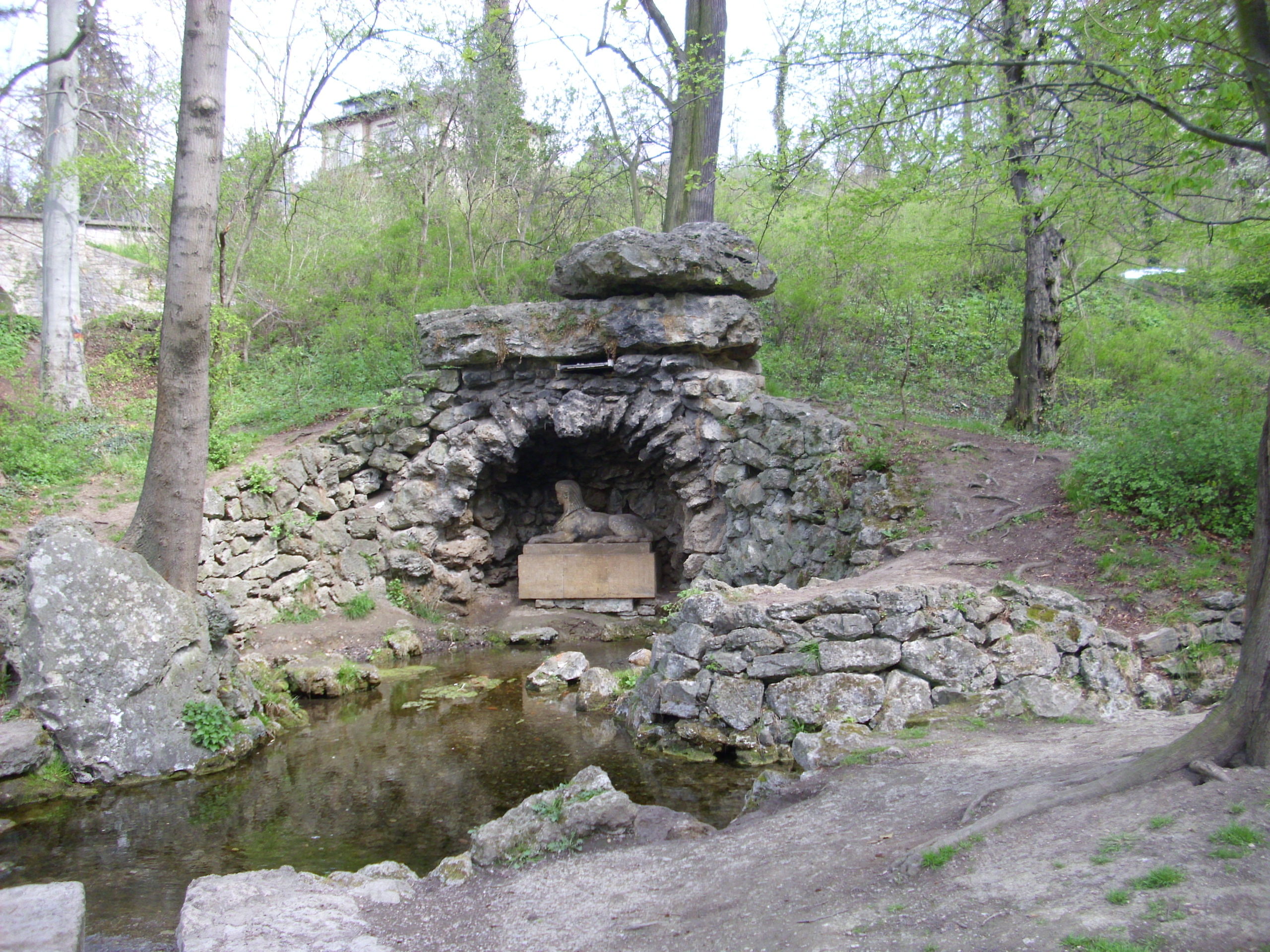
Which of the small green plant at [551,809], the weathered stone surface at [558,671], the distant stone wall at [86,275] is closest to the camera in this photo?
the small green plant at [551,809]

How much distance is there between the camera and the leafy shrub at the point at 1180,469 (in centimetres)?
739

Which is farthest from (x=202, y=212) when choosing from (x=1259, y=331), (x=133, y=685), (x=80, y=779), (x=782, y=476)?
(x=1259, y=331)

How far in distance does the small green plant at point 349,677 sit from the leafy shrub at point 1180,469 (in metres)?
7.88

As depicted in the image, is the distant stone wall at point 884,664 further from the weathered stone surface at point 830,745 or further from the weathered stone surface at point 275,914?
the weathered stone surface at point 275,914

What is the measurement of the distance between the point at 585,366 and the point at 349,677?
17.2ft

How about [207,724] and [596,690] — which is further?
[596,690]

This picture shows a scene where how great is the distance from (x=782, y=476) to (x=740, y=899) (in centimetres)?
762

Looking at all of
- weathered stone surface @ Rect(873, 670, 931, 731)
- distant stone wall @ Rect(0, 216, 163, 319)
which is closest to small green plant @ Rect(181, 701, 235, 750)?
weathered stone surface @ Rect(873, 670, 931, 731)

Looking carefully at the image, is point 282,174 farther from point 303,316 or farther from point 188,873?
point 188,873

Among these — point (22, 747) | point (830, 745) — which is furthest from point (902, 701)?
point (22, 747)

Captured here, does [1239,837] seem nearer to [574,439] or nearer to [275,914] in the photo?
[275,914]

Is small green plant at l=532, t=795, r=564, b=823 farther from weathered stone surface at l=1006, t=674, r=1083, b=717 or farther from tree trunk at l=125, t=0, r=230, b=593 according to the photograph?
tree trunk at l=125, t=0, r=230, b=593

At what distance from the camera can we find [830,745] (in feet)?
18.4

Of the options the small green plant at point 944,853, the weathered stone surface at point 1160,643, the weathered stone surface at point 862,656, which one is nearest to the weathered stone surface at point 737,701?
the weathered stone surface at point 862,656
